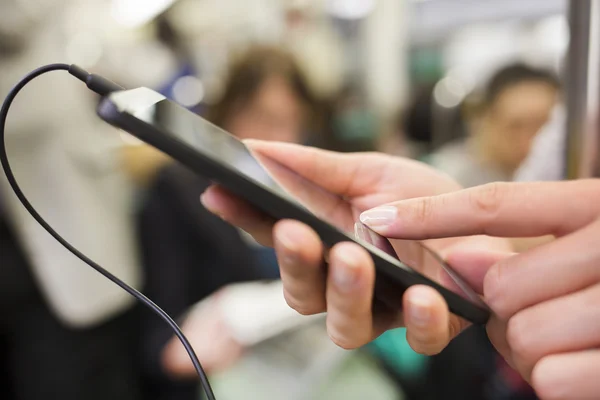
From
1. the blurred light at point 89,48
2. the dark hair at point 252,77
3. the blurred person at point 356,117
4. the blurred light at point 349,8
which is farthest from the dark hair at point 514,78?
the blurred light at point 349,8

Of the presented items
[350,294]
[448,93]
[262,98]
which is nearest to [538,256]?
[350,294]

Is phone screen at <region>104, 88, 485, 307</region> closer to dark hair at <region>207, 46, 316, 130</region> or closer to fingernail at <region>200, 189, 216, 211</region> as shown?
fingernail at <region>200, 189, 216, 211</region>

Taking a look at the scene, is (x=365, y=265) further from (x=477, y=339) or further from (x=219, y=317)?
(x=477, y=339)

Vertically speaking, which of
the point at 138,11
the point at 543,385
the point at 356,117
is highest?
the point at 138,11

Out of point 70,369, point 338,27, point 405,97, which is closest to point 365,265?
point 70,369

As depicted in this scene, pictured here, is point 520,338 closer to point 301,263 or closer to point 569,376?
point 569,376

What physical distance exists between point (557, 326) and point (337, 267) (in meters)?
0.15

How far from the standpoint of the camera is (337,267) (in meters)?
0.27

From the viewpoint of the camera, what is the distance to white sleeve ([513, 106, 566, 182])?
668 millimetres

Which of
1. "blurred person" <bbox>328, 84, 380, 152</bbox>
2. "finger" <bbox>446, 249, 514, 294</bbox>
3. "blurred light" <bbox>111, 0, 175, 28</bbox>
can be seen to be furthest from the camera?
"blurred light" <bbox>111, 0, 175, 28</bbox>

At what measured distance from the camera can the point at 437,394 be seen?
959mm

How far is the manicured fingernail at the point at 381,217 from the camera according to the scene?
0.32 m

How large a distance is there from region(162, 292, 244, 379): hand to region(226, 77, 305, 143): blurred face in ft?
1.37

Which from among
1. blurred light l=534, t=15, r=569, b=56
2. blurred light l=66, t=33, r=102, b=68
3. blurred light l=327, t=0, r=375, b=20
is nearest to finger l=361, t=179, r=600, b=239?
blurred light l=66, t=33, r=102, b=68
